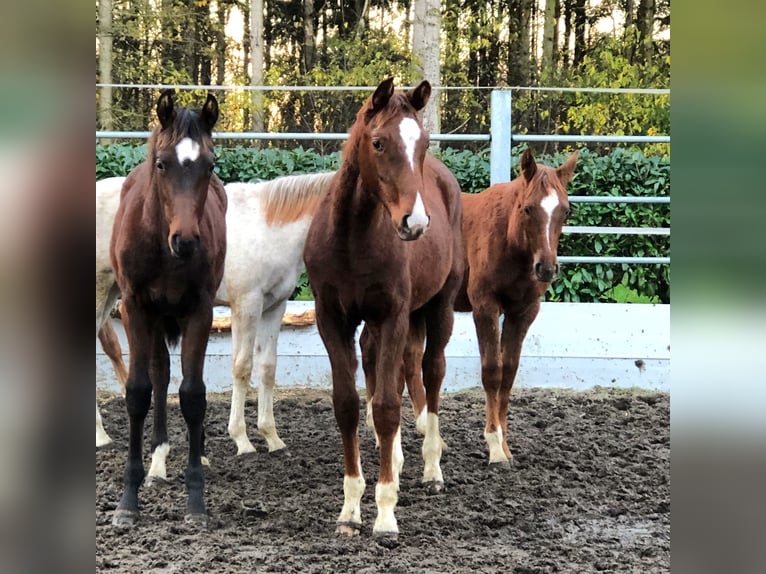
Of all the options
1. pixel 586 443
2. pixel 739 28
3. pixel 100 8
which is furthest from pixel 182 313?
pixel 100 8

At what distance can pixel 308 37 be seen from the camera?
13.6 metres

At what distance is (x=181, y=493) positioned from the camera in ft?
13.7

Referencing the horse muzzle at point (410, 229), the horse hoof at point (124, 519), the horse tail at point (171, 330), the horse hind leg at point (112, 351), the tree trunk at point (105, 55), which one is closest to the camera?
the horse muzzle at point (410, 229)

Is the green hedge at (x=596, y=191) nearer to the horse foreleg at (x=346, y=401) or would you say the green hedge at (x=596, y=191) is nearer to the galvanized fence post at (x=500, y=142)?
the galvanized fence post at (x=500, y=142)

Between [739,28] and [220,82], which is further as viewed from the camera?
[220,82]

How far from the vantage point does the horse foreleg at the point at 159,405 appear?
427 cm

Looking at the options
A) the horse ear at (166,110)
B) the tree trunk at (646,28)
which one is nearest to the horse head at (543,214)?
the horse ear at (166,110)

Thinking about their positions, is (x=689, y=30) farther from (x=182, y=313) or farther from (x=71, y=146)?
(x=182, y=313)

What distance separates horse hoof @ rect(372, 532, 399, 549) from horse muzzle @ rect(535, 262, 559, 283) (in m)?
1.61

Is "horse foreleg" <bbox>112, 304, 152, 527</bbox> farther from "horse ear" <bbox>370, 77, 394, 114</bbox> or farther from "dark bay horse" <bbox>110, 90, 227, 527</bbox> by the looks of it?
"horse ear" <bbox>370, 77, 394, 114</bbox>

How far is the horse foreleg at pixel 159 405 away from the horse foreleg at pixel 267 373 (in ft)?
2.68

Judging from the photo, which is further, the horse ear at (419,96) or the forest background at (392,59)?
the forest background at (392,59)

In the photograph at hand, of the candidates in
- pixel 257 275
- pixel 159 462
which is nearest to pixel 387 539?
pixel 159 462

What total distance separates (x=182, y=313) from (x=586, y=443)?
9.33 feet
